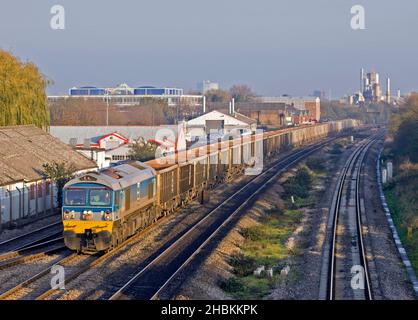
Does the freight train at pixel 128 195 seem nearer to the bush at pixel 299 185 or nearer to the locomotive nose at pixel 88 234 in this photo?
the locomotive nose at pixel 88 234

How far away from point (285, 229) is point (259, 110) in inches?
3850

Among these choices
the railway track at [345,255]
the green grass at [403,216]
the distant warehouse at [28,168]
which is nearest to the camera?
the railway track at [345,255]

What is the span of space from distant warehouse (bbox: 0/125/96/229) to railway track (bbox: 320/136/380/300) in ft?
40.1

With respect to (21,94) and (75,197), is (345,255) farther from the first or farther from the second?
(21,94)

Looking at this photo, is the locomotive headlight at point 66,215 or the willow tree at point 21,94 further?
the willow tree at point 21,94

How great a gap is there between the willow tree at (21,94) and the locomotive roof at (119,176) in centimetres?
2056

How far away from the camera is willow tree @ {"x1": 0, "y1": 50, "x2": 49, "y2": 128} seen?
43.3 m

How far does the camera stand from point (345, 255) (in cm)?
2188

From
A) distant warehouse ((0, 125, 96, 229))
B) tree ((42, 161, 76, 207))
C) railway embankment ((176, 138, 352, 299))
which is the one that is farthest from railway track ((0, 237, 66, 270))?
tree ((42, 161, 76, 207))

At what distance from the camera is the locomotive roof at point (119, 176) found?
2031 centimetres

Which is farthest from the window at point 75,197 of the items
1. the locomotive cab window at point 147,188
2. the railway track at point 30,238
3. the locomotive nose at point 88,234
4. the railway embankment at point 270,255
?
the railway embankment at point 270,255

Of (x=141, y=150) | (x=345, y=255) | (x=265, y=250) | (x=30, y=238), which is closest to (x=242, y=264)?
(x=265, y=250)

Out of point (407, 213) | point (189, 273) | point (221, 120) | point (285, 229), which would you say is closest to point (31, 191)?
point (285, 229)
